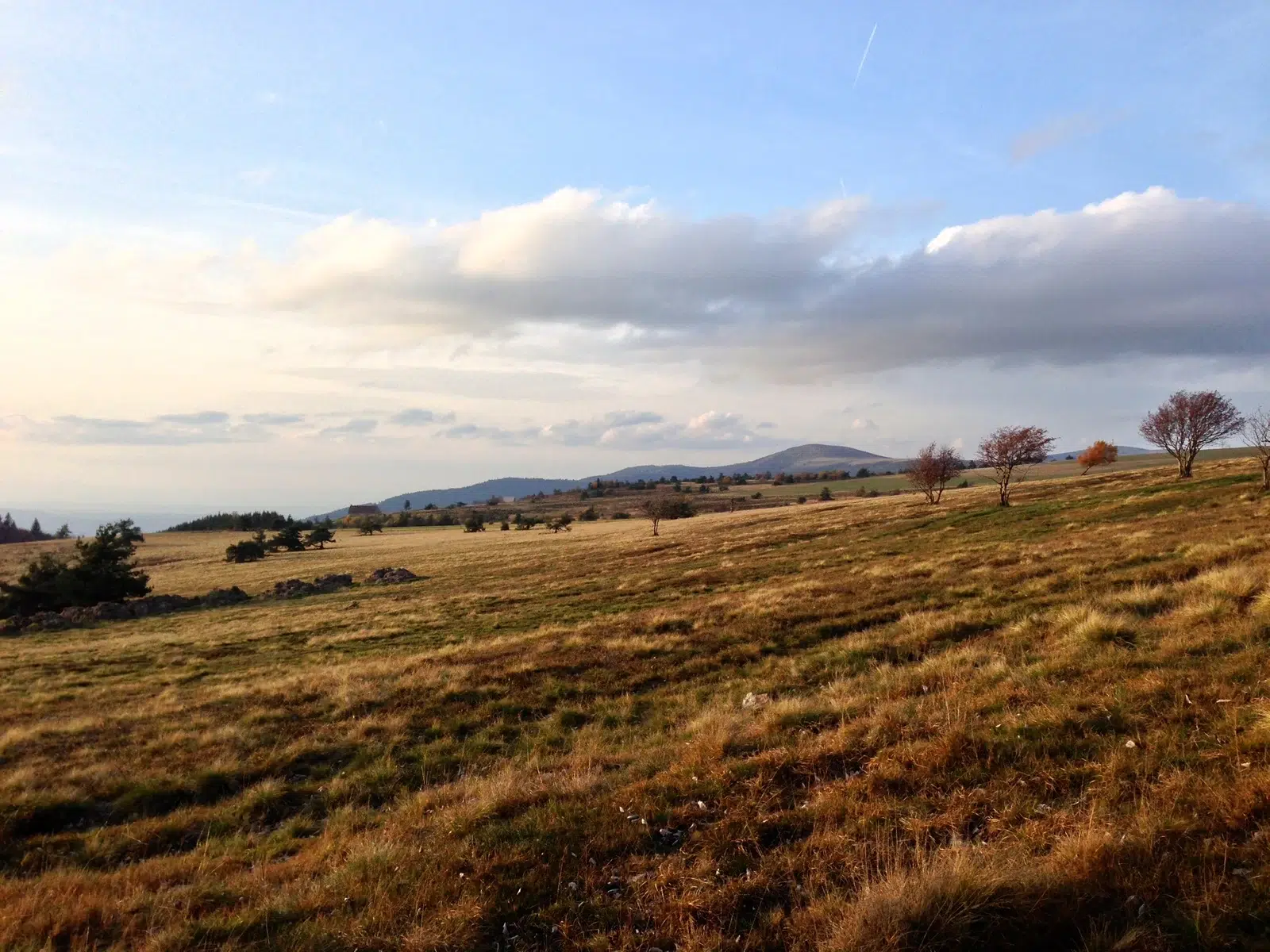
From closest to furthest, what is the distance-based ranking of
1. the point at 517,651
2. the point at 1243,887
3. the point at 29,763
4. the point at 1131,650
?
the point at 1243,887, the point at 1131,650, the point at 29,763, the point at 517,651

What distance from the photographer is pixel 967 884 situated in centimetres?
405

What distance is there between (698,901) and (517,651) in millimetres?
13077

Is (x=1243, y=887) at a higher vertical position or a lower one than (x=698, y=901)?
higher

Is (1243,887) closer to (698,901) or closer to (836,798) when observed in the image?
(836,798)

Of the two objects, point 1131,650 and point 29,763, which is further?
point 29,763

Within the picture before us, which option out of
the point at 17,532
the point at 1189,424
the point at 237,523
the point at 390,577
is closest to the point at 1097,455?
the point at 1189,424

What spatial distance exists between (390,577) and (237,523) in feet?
438

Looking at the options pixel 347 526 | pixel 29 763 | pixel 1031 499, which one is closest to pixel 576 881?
pixel 29 763

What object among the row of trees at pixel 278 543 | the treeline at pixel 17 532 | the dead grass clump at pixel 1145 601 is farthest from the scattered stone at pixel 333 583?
the treeline at pixel 17 532

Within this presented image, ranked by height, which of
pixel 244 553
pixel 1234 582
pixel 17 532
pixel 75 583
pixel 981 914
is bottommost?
pixel 244 553

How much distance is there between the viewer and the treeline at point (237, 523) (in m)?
144

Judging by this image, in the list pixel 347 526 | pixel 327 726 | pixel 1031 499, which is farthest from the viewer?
pixel 347 526

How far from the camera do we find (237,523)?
155 meters

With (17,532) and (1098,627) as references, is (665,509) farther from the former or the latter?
(17,532)
